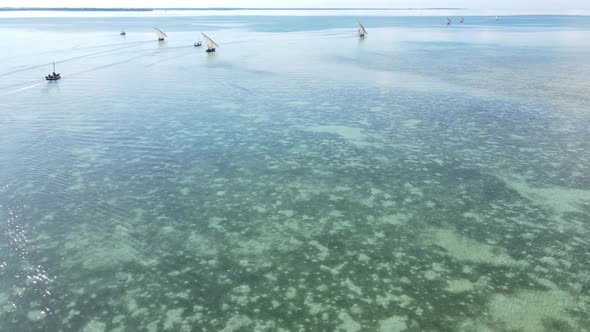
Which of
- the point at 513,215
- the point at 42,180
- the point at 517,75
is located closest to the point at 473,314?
the point at 513,215

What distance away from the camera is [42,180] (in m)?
18.0

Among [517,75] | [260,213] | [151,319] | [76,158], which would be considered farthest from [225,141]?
[517,75]

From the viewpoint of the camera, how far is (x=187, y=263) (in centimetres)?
1235

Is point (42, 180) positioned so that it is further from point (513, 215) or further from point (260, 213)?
point (513, 215)

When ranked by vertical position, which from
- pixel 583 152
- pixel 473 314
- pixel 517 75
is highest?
pixel 517 75

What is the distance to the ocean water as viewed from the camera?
10547mm

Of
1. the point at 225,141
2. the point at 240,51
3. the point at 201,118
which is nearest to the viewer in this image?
the point at 225,141

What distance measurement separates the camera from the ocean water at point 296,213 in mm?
10547

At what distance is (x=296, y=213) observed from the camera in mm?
15414

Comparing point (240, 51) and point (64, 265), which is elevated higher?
point (240, 51)

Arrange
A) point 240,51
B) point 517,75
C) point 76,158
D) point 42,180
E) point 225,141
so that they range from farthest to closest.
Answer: point 240,51, point 517,75, point 225,141, point 76,158, point 42,180

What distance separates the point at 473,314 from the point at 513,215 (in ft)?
20.5

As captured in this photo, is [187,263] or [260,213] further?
[260,213]

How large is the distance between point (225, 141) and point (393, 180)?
32.3 ft
